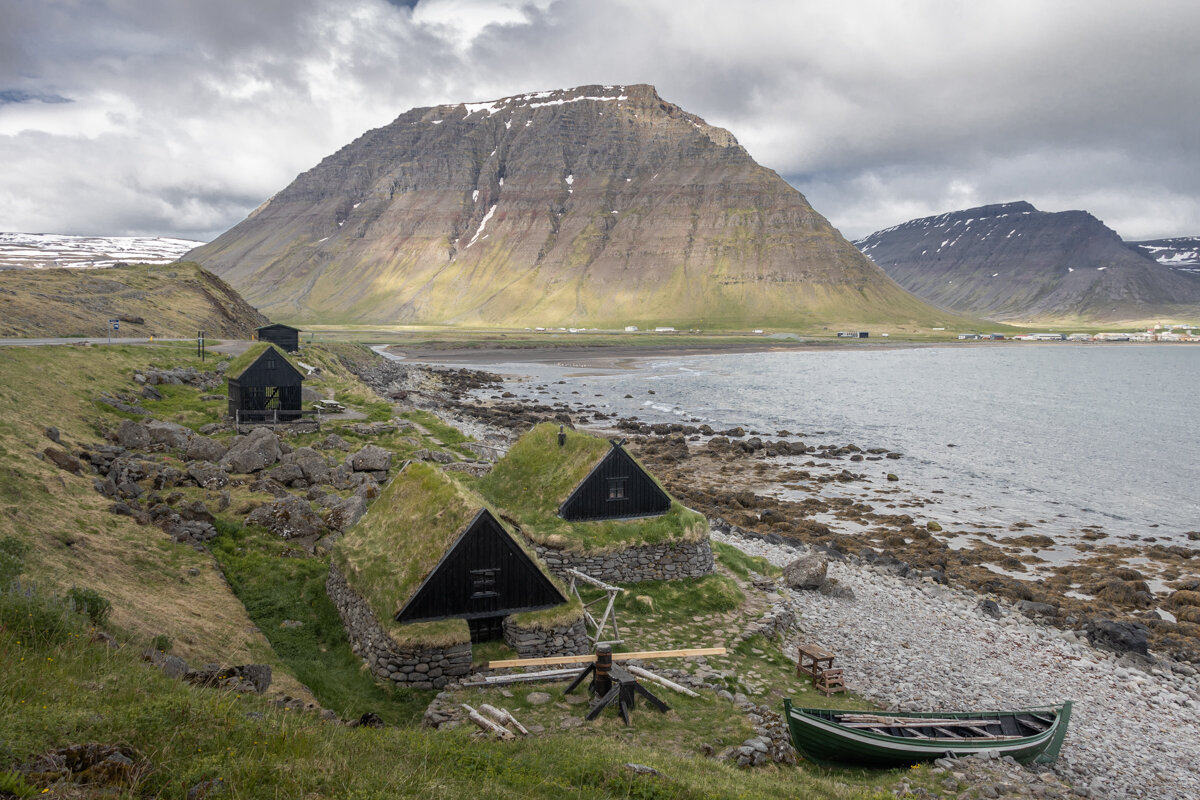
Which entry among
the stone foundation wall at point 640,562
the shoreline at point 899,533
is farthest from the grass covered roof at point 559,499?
the shoreline at point 899,533

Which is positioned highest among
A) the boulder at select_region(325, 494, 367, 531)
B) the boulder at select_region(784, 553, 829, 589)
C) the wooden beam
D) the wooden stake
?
the boulder at select_region(325, 494, 367, 531)

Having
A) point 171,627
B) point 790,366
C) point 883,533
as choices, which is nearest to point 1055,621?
point 883,533

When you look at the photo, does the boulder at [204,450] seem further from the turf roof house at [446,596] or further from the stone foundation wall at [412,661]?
the stone foundation wall at [412,661]

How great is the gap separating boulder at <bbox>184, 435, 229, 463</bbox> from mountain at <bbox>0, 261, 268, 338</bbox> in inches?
1410

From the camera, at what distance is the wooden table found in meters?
21.0

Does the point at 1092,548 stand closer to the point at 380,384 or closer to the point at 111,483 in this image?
the point at 111,483

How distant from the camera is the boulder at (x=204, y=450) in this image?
33562 mm

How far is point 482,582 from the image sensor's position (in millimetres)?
19594

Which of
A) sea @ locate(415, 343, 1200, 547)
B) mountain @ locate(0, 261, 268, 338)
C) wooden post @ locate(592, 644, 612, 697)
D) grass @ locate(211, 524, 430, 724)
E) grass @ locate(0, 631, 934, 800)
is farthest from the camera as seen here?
mountain @ locate(0, 261, 268, 338)

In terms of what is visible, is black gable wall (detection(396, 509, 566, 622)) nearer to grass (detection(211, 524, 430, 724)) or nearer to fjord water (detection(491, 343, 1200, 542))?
grass (detection(211, 524, 430, 724))

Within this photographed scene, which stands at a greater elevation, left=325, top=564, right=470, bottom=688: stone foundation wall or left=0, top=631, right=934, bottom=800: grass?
left=0, top=631, right=934, bottom=800: grass

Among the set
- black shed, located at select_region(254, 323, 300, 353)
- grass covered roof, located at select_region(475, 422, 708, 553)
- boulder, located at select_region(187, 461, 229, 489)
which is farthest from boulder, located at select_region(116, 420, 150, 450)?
black shed, located at select_region(254, 323, 300, 353)

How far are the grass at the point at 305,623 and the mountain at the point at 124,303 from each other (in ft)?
158

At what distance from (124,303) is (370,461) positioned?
64.5 m
